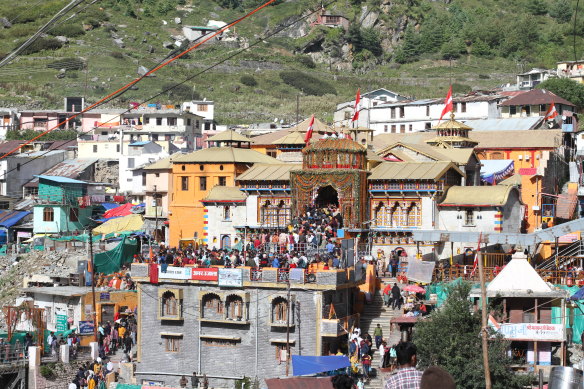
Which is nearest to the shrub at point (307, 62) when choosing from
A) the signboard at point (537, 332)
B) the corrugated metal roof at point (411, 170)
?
the corrugated metal roof at point (411, 170)

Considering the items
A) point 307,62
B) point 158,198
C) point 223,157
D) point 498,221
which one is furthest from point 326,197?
point 307,62

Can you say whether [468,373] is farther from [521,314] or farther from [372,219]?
[372,219]

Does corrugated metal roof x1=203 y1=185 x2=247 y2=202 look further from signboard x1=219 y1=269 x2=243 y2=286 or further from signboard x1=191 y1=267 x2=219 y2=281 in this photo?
signboard x1=219 y1=269 x2=243 y2=286

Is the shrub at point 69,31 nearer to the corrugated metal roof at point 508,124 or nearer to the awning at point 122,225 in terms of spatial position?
the corrugated metal roof at point 508,124

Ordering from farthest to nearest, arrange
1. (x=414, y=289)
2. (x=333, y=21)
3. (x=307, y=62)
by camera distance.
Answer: (x=333, y=21) → (x=307, y=62) → (x=414, y=289)

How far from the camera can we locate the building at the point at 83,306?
41.9 meters

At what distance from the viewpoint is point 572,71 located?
94.9 m

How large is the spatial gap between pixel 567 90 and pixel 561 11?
2973 inches

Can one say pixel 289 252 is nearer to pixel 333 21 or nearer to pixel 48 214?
pixel 48 214

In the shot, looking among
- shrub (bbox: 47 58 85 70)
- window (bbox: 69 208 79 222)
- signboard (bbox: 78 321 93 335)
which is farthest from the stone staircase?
shrub (bbox: 47 58 85 70)

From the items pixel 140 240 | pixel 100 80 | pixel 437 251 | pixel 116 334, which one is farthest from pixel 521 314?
pixel 100 80

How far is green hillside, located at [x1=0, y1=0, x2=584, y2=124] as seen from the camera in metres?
119

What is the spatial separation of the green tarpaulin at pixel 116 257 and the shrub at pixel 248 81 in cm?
7590

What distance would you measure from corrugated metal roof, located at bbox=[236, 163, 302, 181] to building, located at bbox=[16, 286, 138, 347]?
28.8 feet
